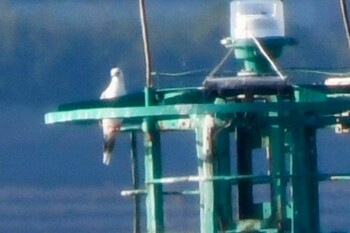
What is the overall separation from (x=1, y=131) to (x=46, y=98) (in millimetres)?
1049

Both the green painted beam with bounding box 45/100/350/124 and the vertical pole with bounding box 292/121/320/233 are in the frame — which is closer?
the green painted beam with bounding box 45/100/350/124

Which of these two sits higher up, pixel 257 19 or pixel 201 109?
pixel 257 19

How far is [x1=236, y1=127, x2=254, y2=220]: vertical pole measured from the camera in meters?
12.3

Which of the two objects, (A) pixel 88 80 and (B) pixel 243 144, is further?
(A) pixel 88 80

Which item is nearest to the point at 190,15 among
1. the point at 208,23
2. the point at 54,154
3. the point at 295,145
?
the point at 208,23

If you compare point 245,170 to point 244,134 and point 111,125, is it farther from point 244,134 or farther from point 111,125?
point 111,125

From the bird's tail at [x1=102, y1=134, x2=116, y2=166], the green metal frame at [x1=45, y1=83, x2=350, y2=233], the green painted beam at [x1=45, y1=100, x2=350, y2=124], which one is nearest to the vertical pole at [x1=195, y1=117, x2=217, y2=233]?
the green metal frame at [x1=45, y1=83, x2=350, y2=233]

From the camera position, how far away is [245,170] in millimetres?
12344

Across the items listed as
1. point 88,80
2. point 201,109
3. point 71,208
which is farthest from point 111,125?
point 71,208

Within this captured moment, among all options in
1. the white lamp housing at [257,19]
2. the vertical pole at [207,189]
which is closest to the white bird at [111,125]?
the vertical pole at [207,189]

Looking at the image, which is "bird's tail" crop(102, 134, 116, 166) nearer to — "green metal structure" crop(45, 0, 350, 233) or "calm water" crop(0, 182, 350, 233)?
"green metal structure" crop(45, 0, 350, 233)

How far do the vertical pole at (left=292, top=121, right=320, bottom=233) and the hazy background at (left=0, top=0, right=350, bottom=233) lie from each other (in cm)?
665

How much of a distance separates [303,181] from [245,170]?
1.43ft

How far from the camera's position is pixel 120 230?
793 inches
